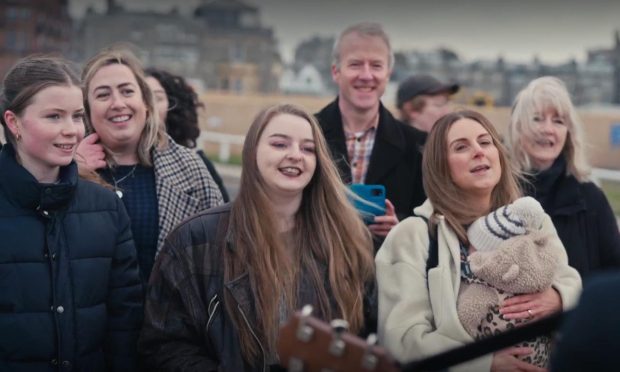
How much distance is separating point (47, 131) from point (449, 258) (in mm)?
1612

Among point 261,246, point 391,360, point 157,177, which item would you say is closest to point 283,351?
point 391,360

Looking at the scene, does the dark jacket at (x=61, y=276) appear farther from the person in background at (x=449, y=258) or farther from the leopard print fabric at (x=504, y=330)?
the leopard print fabric at (x=504, y=330)

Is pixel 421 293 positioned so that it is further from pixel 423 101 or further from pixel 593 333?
pixel 423 101

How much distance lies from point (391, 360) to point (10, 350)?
66.0 inches

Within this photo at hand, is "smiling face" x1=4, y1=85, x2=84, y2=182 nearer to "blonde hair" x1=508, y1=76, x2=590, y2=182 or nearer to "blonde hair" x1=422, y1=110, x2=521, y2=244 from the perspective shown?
"blonde hair" x1=422, y1=110, x2=521, y2=244

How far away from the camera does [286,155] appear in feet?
10.9

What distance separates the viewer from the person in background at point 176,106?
5344 mm

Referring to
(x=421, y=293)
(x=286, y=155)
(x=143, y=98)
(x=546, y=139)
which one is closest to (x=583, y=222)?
(x=546, y=139)

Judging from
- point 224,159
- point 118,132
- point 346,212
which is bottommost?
point 224,159

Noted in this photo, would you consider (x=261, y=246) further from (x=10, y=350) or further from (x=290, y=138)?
(x=10, y=350)

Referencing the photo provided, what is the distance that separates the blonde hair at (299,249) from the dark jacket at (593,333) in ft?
6.09

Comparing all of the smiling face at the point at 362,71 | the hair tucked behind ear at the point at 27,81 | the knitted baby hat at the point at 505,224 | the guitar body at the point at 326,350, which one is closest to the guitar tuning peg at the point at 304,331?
the guitar body at the point at 326,350

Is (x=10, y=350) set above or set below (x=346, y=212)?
below

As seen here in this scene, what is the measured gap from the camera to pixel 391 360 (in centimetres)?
199
